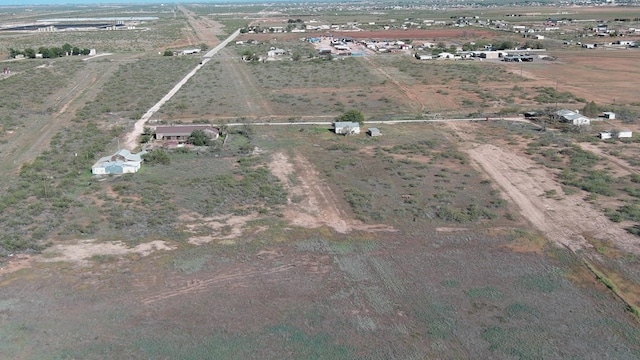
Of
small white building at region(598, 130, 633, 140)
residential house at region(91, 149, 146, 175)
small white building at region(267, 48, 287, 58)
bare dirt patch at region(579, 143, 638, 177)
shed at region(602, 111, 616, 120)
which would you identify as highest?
small white building at region(267, 48, 287, 58)

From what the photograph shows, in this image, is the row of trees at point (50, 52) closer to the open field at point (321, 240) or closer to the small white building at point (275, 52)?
the small white building at point (275, 52)

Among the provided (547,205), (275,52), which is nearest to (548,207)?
(547,205)

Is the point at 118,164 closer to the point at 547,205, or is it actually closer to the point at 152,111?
the point at 152,111

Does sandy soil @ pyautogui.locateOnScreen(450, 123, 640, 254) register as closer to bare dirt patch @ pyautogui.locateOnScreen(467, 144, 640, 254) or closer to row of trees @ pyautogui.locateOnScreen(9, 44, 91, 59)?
bare dirt patch @ pyautogui.locateOnScreen(467, 144, 640, 254)

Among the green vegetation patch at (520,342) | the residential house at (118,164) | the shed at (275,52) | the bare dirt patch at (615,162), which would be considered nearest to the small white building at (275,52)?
the shed at (275,52)

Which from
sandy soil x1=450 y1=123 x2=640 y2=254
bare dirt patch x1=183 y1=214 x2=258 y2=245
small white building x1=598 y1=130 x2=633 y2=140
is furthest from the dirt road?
small white building x1=598 y1=130 x2=633 y2=140

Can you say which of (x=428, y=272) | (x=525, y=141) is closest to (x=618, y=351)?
(x=428, y=272)
